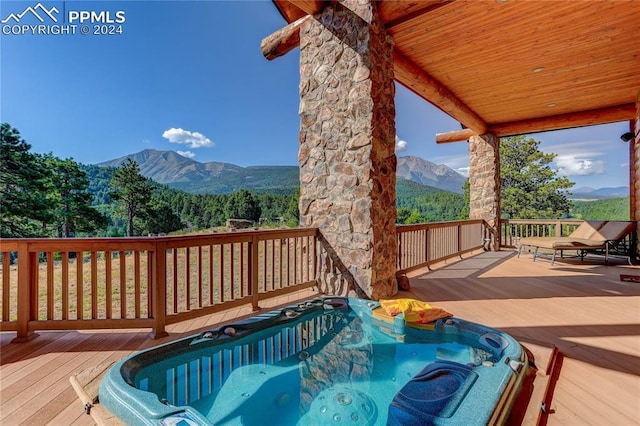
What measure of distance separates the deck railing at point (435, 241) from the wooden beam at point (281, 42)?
3266mm

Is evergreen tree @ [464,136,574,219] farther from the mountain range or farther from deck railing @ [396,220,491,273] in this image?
deck railing @ [396,220,491,273]

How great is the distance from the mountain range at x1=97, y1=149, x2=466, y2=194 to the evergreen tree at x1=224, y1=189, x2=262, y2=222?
3.70 meters

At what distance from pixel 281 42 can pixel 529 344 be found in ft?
16.0

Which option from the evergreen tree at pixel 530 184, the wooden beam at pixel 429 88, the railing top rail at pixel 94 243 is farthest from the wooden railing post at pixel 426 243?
the evergreen tree at pixel 530 184

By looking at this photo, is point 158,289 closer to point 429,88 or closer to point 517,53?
point 429,88

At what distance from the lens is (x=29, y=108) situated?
16688 millimetres

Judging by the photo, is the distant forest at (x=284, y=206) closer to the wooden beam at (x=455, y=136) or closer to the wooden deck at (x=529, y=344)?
the wooden beam at (x=455, y=136)

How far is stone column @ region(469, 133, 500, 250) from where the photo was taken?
26.7 ft

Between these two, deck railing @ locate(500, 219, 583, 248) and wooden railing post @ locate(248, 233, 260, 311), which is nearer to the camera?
wooden railing post @ locate(248, 233, 260, 311)

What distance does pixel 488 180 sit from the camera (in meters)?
8.19

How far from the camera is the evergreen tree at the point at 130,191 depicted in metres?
26.4

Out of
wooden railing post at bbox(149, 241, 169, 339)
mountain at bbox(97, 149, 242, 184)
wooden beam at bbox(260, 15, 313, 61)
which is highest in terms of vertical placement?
mountain at bbox(97, 149, 242, 184)

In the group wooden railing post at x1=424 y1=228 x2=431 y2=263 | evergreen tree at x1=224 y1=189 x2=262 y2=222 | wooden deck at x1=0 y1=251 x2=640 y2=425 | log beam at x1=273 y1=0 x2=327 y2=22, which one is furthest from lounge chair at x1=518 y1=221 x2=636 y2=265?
evergreen tree at x1=224 y1=189 x2=262 y2=222

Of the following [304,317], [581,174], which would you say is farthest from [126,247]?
[581,174]
